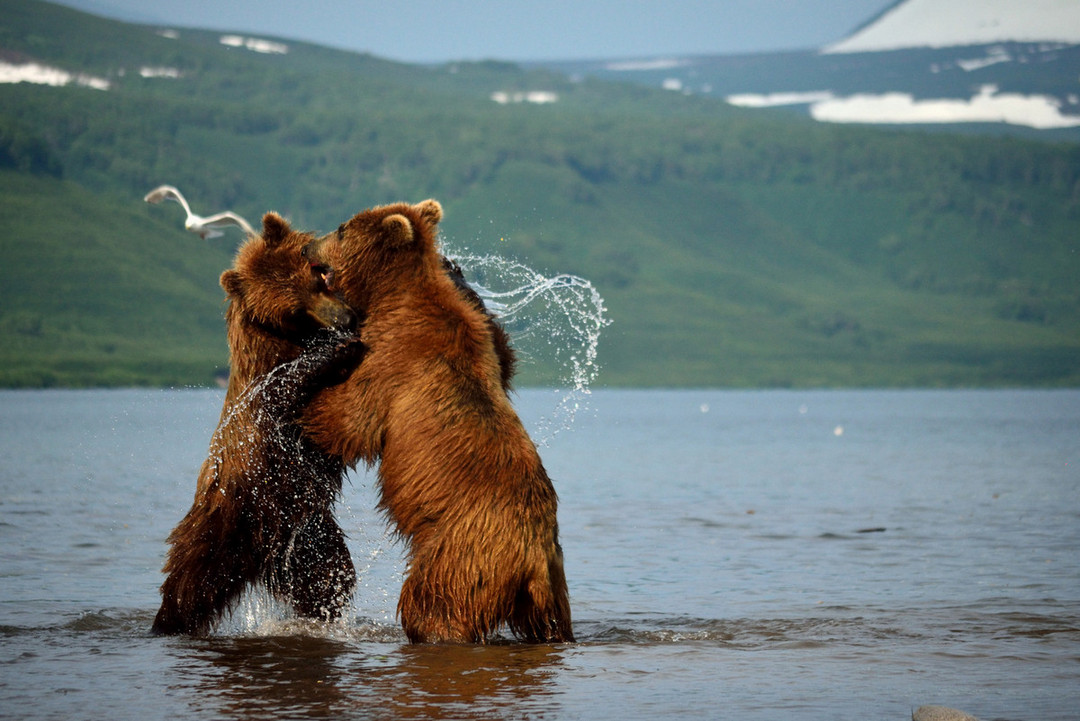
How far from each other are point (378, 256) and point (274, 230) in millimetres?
803

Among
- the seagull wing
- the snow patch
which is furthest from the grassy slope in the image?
the seagull wing

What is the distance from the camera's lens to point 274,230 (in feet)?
28.2

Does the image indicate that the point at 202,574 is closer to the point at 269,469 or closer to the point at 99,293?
the point at 269,469

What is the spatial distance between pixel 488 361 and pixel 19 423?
50.8 m

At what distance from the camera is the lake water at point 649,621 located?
24.7 ft

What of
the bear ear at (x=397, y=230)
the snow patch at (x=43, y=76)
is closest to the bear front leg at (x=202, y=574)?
the bear ear at (x=397, y=230)

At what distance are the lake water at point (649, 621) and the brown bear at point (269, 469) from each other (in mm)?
307

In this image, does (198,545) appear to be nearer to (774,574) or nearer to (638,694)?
(638,694)

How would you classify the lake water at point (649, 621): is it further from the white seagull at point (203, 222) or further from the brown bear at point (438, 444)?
the white seagull at point (203, 222)

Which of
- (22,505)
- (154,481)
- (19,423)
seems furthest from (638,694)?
(19,423)

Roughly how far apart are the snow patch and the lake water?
9089cm

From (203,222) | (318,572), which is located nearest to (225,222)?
(203,222)

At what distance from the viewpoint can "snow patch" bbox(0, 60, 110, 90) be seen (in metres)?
122

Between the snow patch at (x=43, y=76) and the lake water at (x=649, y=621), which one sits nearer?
the lake water at (x=649, y=621)
